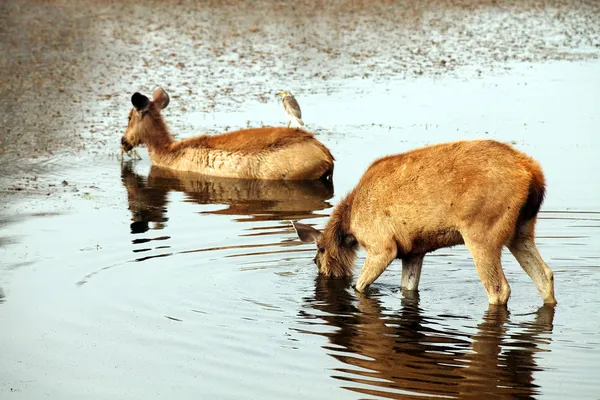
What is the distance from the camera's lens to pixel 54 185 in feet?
49.4

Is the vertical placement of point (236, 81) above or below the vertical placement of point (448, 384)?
above

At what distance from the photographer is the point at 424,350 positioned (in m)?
8.53

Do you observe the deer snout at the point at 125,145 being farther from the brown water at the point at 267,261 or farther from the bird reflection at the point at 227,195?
the bird reflection at the point at 227,195

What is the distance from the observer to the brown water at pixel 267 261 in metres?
8.06

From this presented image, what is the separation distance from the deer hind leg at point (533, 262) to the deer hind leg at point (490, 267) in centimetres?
36

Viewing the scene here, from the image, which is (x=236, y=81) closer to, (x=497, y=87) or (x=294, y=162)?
(x=497, y=87)

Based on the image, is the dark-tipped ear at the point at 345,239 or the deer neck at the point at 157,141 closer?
the dark-tipped ear at the point at 345,239

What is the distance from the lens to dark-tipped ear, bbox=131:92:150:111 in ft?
57.7

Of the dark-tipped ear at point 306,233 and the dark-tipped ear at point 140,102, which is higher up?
the dark-tipped ear at point 140,102

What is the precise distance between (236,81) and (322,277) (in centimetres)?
1247

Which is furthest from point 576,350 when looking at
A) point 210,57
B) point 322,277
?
point 210,57

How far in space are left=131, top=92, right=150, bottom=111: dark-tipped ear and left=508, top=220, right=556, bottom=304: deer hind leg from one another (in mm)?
9220

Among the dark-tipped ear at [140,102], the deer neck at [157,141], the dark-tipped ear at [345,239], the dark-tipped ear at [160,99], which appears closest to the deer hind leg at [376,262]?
the dark-tipped ear at [345,239]

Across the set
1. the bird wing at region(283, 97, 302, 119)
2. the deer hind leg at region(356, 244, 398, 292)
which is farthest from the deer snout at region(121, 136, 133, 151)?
the deer hind leg at region(356, 244, 398, 292)
